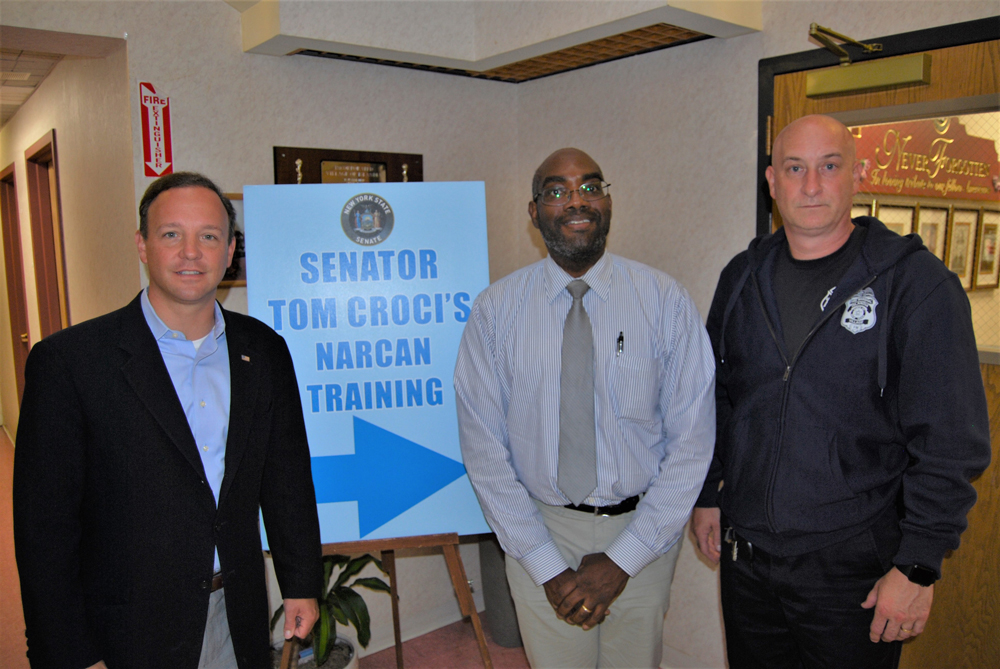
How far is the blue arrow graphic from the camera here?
2.06 meters

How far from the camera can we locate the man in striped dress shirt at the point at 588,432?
5.67ft

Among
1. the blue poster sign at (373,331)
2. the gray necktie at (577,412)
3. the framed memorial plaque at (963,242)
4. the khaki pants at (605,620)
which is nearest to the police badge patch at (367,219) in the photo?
the blue poster sign at (373,331)

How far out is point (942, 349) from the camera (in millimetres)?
1418

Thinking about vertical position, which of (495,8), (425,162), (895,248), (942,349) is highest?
(495,8)

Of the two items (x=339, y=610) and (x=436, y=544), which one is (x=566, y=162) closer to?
(x=436, y=544)

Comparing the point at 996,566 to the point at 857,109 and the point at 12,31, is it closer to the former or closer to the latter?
the point at 857,109

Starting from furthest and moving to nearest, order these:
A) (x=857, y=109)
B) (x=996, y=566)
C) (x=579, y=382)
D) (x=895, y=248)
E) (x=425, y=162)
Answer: (x=425, y=162) → (x=857, y=109) → (x=996, y=566) → (x=579, y=382) → (x=895, y=248)

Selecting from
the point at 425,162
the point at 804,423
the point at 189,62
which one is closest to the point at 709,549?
the point at 804,423

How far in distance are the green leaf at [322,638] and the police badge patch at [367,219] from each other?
4.65ft

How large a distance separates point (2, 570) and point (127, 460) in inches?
135

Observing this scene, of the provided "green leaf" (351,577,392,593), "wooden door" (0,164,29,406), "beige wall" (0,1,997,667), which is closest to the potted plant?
"green leaf" (351,577,392,593)

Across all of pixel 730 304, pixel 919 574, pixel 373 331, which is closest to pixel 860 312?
pixel 730 304

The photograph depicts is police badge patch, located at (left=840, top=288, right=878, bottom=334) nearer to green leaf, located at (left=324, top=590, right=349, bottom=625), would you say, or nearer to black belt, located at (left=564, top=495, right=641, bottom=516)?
black belt, located at (left=564, top=495, right=641, bottom=516)

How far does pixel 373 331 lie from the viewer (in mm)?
2090
